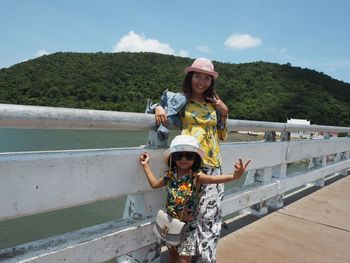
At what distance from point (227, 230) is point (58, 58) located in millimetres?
99058

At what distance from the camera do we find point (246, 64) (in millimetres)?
101750

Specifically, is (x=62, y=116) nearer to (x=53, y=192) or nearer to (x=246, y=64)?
(x=53, y=192)

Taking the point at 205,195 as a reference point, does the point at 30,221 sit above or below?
below


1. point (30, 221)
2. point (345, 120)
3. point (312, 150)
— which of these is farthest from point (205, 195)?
point (345, 120)

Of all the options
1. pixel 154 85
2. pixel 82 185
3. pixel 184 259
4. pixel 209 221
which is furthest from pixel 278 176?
pixel 154 85

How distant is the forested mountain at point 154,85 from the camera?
3268 inches

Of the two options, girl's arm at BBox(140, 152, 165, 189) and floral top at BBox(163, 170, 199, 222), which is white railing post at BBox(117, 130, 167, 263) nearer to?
girl's arm at BBox(140, 152, 165, 189)

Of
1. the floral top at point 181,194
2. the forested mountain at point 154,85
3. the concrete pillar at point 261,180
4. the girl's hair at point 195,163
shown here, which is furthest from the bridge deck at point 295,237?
the forested mountain at point 154,85

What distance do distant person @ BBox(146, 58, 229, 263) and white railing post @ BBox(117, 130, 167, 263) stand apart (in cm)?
9

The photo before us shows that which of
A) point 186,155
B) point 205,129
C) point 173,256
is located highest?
point 205,129

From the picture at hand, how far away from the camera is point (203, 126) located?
279cm

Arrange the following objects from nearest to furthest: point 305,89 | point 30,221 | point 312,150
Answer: point 312,150 → point 30,221 → point 305,89

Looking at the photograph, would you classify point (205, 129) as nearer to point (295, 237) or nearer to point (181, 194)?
point (181, 194)

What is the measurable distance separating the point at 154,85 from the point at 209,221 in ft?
272
